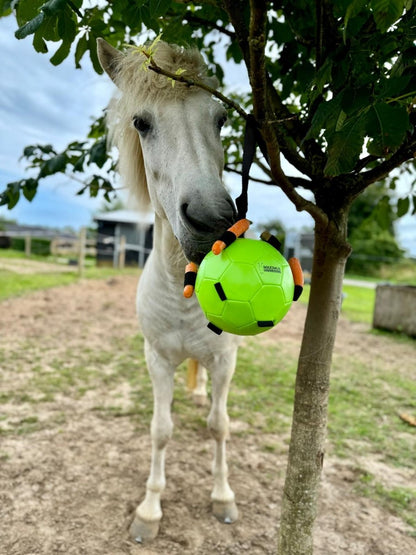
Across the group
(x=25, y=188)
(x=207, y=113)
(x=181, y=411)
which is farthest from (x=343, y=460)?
(x=25, y=188)

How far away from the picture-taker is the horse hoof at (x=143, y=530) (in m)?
2.15

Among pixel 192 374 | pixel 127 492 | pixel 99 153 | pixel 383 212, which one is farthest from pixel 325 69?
pixel 192 374

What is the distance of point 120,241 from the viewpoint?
19.5m

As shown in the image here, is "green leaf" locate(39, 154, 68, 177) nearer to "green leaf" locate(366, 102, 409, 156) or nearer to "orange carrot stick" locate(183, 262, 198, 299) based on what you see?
"orange carrot stick" locate(183, 262, 198, 299)

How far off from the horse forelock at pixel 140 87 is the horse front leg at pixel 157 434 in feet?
3.79

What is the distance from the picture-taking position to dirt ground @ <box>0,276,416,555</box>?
2135 mm

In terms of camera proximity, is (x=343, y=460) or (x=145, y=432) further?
(x=145, y=432)

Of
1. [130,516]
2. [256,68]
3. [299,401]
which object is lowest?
[130,516]

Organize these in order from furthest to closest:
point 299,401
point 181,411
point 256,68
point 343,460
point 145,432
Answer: point 181,411 < point 145,432 < point 343,460 < point 299,401 < point 256,68

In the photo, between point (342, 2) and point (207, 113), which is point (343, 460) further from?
point (342, 2)

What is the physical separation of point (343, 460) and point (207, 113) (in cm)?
275

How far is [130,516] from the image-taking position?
2.33 meters

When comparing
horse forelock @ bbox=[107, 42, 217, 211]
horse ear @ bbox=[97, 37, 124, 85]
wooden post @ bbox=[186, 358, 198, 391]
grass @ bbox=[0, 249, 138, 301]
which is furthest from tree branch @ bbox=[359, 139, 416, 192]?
grass @ bbox=[0, 249, 138, 301]

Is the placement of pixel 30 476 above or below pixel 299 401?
below
